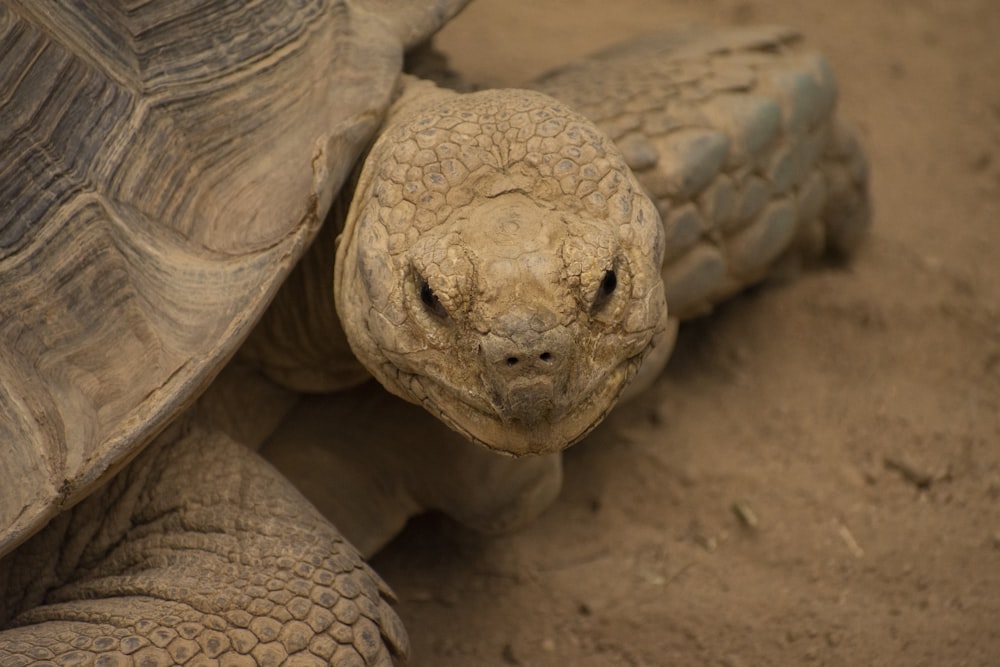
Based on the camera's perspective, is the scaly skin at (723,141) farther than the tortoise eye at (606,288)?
Yes

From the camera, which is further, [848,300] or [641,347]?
[848,300]

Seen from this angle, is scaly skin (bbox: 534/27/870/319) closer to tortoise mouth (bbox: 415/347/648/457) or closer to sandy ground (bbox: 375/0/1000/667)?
sandy ground (bbox: 375/0/1000/667)

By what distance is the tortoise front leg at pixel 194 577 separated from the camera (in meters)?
2.00

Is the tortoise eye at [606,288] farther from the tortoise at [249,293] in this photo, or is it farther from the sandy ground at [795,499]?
the sandy ground at [795,499]

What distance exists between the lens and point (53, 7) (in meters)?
2.13

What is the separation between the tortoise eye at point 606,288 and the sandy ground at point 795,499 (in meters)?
0.94

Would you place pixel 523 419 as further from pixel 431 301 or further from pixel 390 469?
pixel 390 469

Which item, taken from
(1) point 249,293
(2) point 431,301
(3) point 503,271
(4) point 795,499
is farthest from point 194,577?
(4) point 795,499

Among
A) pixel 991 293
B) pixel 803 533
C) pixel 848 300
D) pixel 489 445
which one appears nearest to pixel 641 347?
Result: pixel 489 445

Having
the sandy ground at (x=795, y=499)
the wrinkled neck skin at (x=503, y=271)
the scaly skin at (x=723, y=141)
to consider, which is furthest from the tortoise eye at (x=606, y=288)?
the sandy ground at (x=795, y=499)

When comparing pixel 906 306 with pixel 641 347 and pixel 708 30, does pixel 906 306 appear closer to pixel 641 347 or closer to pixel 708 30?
pixel 708 30

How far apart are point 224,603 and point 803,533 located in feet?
4.71

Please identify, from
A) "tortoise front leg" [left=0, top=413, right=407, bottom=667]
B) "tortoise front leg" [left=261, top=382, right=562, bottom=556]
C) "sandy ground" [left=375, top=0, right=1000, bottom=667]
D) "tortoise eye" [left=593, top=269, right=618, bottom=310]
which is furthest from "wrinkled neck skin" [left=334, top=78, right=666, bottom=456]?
"sandy ground" [left=375, top=0, right=1000, bottom=667]

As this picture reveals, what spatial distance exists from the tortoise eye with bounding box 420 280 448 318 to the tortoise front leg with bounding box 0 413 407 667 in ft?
1.74
